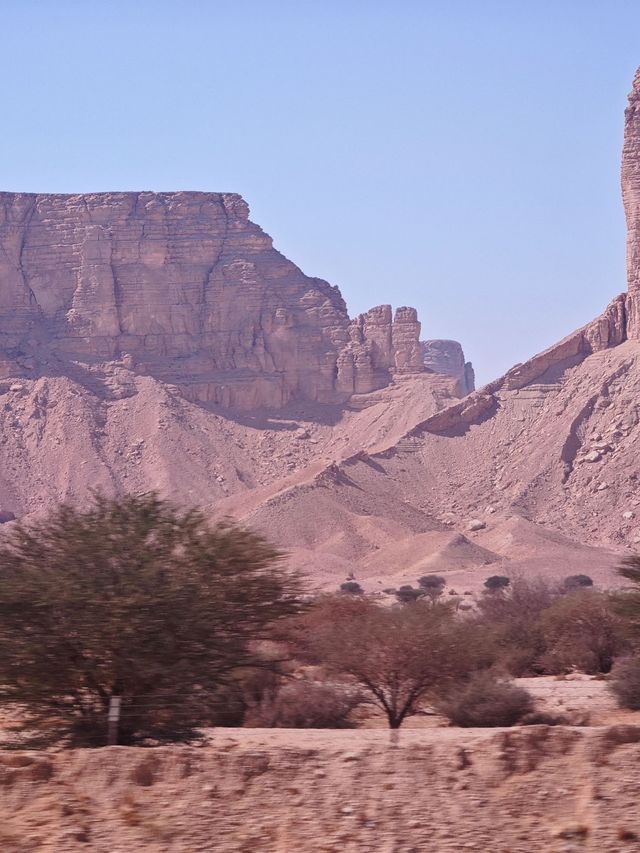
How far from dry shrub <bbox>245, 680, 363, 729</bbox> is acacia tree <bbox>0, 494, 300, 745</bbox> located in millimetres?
1705

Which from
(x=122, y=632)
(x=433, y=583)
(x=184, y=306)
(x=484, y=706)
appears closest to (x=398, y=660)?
(x=484, y=706)

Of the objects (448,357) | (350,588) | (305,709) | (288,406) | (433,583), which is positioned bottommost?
(305,709)

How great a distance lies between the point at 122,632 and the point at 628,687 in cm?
903

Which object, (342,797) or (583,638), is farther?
(583,638)

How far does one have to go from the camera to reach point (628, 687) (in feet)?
73.5

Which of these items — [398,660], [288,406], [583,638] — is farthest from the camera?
[288,406]

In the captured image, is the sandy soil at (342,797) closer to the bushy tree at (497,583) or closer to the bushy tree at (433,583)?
the bushy tree at (497,583)

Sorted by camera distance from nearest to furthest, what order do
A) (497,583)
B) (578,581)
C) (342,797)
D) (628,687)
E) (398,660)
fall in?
(342,797)
(398,660)
(628,687)
(497,583)
(578,581)

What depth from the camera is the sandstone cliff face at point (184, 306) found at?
9644 centimetres

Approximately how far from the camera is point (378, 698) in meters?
22.1

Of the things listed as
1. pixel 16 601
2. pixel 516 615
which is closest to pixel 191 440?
pixel 516 615

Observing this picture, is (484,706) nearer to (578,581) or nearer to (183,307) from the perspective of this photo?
(578,581)

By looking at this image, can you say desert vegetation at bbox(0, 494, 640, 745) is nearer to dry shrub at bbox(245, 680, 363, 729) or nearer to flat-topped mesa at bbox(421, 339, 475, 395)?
dry shrub at bbox(245, 680, 363, 729)

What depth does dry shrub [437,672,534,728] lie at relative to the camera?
20.2 metres
